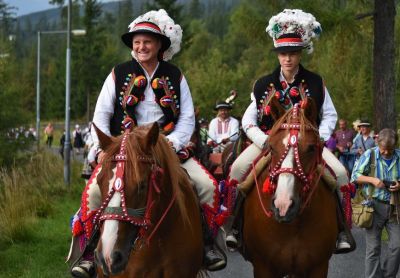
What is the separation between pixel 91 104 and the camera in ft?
256

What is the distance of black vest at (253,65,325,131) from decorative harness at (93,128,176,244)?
8.22ft

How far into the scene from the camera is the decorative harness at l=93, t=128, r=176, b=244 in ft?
15.4

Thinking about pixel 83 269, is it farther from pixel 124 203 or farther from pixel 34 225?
pixel 34 225

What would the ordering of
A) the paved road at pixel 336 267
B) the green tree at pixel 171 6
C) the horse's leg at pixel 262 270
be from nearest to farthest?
the horse's leg at pixel 262 270 → the paved road at pixel 336 267 → the green tree at pixel 171 6

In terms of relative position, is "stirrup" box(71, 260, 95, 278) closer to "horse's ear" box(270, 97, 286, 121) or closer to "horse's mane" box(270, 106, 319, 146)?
"horse's mane" box(270, 106, 319, 146)

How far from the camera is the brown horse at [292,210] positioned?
235 inches

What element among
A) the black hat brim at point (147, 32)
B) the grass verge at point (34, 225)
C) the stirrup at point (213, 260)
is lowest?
the grass verge at point (34, 225)

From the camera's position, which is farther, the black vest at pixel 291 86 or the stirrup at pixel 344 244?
the black vest at pixel 291 86

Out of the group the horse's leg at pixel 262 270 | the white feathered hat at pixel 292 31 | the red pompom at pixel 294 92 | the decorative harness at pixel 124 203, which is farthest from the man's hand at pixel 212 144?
the decorative harness at pixel 124 203

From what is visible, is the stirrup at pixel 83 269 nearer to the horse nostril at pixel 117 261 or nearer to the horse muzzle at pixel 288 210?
the horse nostril at pixel 117 261

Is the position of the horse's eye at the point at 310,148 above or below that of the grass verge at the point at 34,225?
above

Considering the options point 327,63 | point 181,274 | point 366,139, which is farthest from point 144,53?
point 327,63

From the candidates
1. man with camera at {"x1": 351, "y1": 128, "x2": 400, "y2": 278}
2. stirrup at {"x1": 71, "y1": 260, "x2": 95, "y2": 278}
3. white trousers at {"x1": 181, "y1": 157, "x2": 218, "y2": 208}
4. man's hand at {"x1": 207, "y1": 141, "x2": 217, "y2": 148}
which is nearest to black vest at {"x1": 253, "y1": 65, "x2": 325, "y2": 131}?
white trousers at {"x1": 181, "y1": 157, "x2": 218, "y2": 208}

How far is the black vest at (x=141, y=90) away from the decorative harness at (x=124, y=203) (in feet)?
4.23
